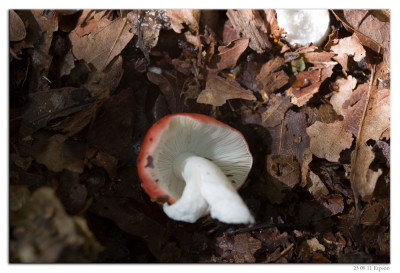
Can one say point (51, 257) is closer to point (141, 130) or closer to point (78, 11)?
point (141, 130)

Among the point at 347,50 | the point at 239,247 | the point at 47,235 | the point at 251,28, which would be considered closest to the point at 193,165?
the point at 239,247

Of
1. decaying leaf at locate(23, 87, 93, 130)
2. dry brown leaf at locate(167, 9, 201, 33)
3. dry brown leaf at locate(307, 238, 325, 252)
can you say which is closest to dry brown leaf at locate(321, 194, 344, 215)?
dry brown leaf at locate(307, 238, 325, 252)

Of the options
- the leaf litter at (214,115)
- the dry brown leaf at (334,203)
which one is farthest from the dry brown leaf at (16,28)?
the dry brown leaf at (334,203)

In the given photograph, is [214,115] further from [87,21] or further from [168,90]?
[87,21]

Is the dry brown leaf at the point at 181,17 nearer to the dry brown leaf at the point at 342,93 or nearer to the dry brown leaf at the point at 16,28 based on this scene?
the dry brown leaf at the point at 16,28

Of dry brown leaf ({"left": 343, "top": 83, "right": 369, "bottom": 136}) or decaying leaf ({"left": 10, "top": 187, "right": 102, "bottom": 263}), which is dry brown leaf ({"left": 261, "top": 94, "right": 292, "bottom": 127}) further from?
decaying leaf ({"left": 10, "top": 187, "right": 102, "bottom": 263})
